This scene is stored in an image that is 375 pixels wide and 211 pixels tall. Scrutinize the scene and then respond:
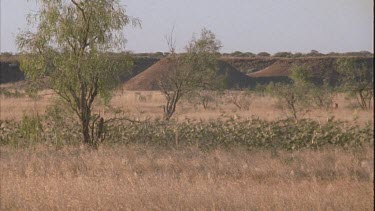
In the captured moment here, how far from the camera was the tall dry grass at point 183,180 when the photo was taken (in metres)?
7.75

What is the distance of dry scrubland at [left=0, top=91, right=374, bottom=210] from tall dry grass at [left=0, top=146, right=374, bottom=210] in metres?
0.01

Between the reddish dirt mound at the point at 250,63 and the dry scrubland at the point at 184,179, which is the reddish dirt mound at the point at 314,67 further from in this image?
the dry scrubland at the point at 184,179

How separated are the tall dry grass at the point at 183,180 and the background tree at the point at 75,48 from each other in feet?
5.61

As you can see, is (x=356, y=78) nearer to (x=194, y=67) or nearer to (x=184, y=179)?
(x=194, y=67)

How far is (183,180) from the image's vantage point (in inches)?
371

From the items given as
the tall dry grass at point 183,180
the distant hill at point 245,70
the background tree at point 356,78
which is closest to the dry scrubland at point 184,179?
the tall dry grass at point 183,180

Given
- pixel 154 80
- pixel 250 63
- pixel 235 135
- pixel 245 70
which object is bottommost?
pixel 154 80

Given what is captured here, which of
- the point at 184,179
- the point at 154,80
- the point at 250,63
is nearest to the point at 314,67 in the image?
the point at 250,63

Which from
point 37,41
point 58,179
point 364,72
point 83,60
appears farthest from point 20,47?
point 364,72

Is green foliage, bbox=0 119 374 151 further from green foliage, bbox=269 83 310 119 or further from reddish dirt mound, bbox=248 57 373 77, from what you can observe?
reddish dirt mound, bbox=248 57 373 77

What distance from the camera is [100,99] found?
51.8ft

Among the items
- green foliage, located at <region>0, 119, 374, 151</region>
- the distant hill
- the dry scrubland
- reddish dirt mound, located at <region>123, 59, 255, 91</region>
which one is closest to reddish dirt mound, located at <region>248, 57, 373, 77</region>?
the distant hill

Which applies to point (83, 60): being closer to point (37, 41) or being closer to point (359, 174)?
point (37, 41)

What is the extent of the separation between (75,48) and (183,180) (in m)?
6.14
